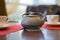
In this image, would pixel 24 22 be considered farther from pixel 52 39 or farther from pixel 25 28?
pixel 52 39

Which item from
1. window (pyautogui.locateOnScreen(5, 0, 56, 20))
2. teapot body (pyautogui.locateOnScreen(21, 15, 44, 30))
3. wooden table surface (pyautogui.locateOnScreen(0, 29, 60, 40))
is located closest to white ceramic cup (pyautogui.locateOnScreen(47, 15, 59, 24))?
teapot body (pyautogui.locateOnScreen(21, 15, 44, 30))

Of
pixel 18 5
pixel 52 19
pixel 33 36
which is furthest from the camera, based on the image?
pixel 18 5

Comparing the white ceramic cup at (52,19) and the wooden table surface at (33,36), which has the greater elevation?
the white ceramic cup at (52,19)

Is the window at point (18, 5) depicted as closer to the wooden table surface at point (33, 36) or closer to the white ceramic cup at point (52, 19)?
the white ceramic cup at point (52, 19)

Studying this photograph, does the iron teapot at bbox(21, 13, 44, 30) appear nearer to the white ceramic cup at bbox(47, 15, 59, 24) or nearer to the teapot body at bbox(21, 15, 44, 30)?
the teapot body at bbox(21, 15, 44, 30)

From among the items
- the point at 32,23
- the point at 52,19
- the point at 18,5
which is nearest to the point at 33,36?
the point at 32,23

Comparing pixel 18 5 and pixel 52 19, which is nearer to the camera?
pixel 52 19

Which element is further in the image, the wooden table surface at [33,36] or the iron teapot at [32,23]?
the iron teapot at [32,23]

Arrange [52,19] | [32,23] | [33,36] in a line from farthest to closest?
[52,19]
[32,23]
[33,36]

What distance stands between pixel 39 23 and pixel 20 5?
8.09 feet

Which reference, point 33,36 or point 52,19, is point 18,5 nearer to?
point 52,19

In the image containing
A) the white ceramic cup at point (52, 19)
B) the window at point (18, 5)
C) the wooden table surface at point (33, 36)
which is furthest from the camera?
the window at point (18, 5)

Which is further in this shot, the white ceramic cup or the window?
the window

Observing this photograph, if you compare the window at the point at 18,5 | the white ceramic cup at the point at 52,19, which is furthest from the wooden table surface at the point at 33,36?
the window at the point at 18,5
